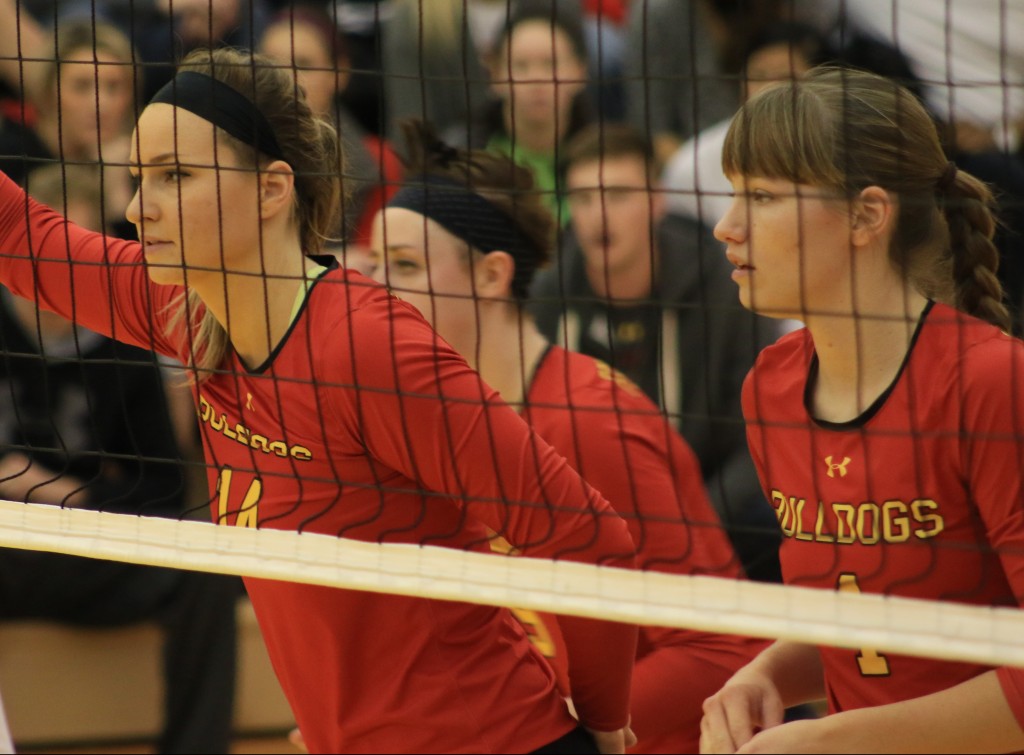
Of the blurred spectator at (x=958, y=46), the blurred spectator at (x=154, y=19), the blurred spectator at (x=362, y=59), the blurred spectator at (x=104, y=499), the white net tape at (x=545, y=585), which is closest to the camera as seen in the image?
the white net tape at (x=545, y=585)

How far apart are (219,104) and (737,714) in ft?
3.21

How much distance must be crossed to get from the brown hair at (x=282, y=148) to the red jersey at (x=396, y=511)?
5 centimetres

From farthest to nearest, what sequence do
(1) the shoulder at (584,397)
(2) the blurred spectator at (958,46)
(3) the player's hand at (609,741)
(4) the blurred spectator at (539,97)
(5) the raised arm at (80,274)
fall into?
(4) the blurred spectator at (539,97), (2) the blurred spectator at (958,46), (1) the shoulder at (584,397), (5) the raised arm at (80,274), (3) the player's hand at (609,741)

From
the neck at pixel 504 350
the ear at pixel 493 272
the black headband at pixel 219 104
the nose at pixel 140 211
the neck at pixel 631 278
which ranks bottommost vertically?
the neck at pixel 631 278

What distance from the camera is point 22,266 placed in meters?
2.10

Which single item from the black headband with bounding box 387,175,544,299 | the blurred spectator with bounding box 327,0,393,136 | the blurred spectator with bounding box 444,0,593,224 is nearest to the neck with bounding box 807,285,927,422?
the black headband with bounding box 387,175,544,299

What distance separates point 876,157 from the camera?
1.63 m

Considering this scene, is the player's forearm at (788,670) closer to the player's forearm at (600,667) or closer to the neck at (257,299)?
the player's forearm at (600,667)

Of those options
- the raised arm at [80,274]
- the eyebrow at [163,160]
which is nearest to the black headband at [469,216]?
the raised arm at [80,274]

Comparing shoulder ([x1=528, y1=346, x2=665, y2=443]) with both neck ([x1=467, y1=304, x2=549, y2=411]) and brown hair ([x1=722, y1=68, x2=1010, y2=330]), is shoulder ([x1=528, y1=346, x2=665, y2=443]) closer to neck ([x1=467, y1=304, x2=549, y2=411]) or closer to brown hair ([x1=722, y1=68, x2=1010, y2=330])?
neck ([x1=467, y1=304, x2=549, y2=411])

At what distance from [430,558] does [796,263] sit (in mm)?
527

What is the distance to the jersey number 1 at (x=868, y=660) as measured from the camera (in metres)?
1.65

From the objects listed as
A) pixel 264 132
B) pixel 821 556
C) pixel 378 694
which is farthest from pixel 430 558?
pixel 264 132

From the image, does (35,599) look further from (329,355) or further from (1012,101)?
(1012,101)
